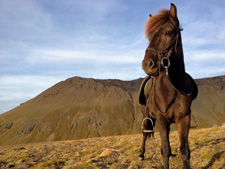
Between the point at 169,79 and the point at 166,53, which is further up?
the point at 166,53

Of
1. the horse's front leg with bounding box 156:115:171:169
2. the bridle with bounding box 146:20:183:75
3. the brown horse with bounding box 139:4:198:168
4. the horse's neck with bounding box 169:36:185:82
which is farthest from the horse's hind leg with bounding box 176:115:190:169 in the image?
the bridle with bounding box 146:20:183:75

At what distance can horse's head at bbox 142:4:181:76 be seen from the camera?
4.36 metres

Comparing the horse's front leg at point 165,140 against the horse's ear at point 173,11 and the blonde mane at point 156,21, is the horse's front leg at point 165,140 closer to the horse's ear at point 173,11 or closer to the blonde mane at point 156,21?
the blonde mane at point 156,21

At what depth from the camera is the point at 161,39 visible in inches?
187

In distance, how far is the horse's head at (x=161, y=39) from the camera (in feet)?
14.3

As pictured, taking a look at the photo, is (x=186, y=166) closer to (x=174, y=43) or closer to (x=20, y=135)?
(x=174, y=43)

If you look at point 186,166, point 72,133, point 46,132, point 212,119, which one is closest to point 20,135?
point 46,132

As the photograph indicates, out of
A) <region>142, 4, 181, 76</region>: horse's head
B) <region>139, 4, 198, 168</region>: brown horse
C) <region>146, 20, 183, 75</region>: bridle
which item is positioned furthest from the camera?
<region>139, 4, 198, 168</region>: brown horse

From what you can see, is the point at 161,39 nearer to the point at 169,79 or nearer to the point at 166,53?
the point at 166,53

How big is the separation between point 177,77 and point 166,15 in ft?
5.68

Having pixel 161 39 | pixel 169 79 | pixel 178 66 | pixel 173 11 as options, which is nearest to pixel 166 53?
pixel 161 39

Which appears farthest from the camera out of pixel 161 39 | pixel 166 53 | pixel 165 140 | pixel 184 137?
pixel 165 140

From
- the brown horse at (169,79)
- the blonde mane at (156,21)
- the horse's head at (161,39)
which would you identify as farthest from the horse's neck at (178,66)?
the blonde mane at (156,21)

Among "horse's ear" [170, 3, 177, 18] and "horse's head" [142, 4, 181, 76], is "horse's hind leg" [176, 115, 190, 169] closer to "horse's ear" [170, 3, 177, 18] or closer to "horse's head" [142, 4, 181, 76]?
"horse's head" [142, 4, 181, 76]
